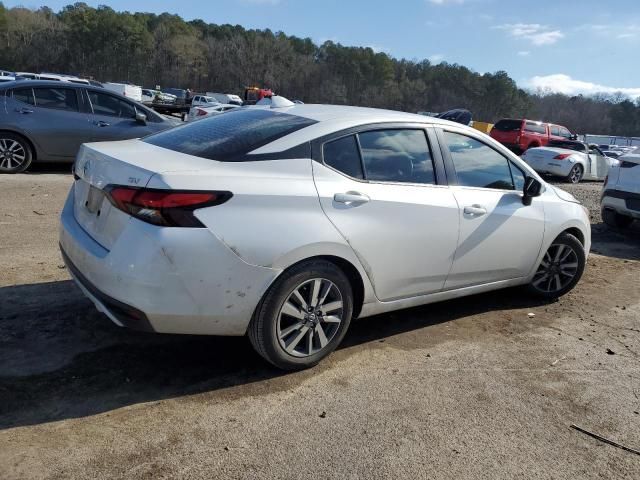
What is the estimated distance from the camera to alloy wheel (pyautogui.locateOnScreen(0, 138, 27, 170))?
9016mm

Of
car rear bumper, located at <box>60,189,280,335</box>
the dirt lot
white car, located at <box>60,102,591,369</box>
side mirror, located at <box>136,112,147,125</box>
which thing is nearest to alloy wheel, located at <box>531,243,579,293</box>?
the dirt lot

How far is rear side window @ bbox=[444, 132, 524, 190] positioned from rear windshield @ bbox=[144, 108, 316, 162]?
4.01ft

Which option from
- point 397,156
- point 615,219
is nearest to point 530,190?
point 397,156

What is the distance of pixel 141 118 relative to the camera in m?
9.76

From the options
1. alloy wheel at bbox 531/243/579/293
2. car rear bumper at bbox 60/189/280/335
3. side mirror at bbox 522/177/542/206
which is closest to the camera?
car rear bumper at bbox 60/189/280/335

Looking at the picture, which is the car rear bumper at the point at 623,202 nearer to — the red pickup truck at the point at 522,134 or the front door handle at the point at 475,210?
the front door handle at the point at 475,210

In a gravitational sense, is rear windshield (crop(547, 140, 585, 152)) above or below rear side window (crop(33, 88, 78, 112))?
above

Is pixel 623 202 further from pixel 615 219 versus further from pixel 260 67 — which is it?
pixel 260 67

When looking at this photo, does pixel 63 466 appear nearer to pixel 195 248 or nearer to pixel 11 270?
pixel 195 248

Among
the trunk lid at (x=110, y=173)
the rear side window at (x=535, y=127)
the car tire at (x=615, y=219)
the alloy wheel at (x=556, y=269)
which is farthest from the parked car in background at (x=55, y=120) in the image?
the rear side window at (x=535, y=127)

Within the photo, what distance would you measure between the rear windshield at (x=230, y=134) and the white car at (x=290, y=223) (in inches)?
0.5

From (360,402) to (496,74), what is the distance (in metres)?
118

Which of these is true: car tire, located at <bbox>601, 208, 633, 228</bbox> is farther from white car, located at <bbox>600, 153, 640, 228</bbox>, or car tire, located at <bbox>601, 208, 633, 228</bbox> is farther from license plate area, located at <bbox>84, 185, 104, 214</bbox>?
license plate area, located at <bbox>84, 185, 104, 214</bbox>

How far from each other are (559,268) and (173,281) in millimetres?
3724
